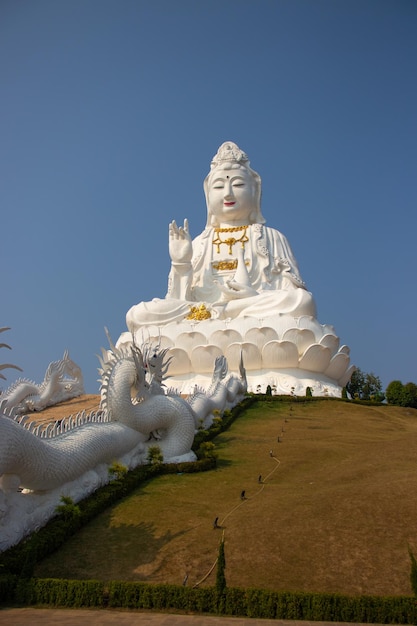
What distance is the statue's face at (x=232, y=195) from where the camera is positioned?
85.8ft

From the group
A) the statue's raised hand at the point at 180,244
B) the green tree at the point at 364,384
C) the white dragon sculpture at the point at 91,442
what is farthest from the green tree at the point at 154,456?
the green tree at the point at 364,384

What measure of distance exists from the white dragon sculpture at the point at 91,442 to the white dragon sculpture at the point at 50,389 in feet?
26.2

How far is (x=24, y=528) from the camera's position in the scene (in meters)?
5.57

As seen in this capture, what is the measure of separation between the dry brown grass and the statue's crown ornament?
1948 cm

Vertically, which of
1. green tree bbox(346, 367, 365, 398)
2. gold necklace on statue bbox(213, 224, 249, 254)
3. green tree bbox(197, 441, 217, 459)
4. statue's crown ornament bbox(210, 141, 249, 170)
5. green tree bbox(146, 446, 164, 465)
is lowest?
green tree bbox(146, 446, 164, 465)

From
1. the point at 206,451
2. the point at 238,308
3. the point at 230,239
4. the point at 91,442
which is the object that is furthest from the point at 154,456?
the point at 230,239

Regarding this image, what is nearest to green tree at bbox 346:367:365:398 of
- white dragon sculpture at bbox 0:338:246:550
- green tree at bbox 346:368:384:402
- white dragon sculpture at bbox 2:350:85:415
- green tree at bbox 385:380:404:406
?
green tree at bbox 346:368:384:402

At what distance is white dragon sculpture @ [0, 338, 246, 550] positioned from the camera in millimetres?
5590

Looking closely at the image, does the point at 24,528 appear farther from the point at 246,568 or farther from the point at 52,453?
the point at 246,568

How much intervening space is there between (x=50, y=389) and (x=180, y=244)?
795 cm

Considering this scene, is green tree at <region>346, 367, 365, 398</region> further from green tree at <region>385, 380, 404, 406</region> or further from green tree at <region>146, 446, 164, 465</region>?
green tree at <region>146, 446, 164, 465</region>

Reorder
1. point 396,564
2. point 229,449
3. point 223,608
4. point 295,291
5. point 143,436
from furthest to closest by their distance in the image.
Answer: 1. point 295,291
2. point 229,449
3. point 143,436
4. point 396,564
5. point 223,608

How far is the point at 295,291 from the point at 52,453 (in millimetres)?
15607

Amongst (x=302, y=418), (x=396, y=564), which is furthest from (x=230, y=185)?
(x=396, y=564)
